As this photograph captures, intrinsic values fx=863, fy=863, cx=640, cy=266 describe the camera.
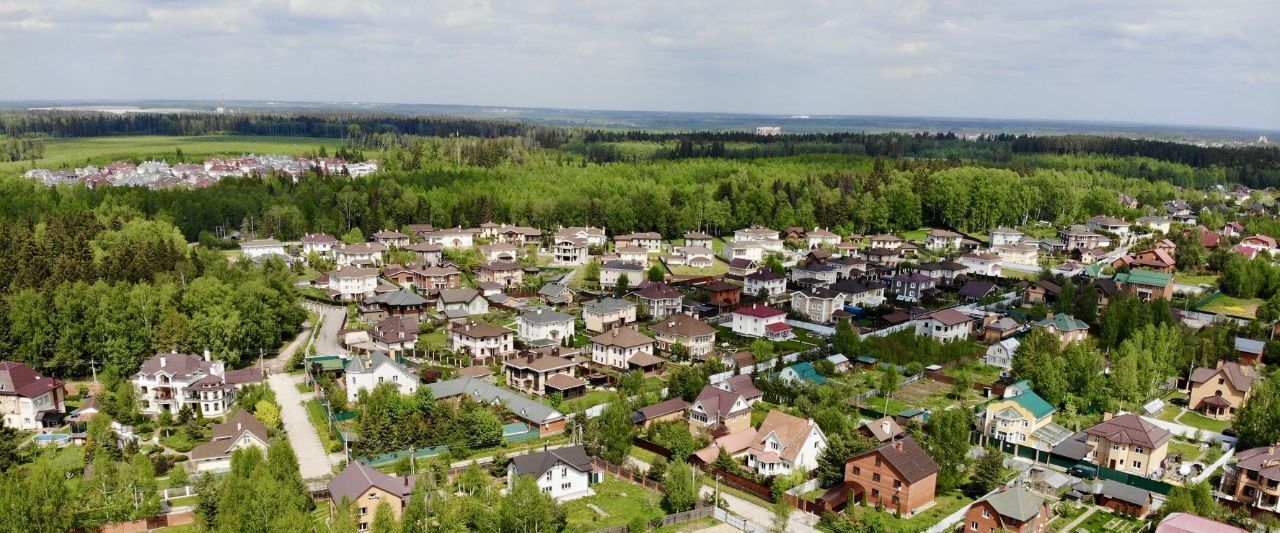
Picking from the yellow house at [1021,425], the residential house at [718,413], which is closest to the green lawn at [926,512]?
the yellow house at [1021,425]

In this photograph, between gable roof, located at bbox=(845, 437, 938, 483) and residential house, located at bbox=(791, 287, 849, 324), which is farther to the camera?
residential house, located at bbox=(791, 287, 849, 324)

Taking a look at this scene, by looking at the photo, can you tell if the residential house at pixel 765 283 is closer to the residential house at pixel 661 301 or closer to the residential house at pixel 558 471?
the residential house at pixel 661 301

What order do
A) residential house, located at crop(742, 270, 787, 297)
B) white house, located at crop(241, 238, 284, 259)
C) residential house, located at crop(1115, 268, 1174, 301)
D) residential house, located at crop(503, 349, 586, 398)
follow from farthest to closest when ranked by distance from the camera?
white house, located at crop(241, 238, 284, 259), residential house, located at crop(742, 270, 787, 297), residential house, located at crop(1115, 268, 1174, 301), residential house, located at crop(503, 349, 586, 398)

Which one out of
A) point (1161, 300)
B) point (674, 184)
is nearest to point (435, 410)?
point (1161, 300)

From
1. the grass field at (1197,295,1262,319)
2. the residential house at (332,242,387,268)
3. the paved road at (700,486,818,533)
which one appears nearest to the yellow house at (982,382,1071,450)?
the paved road at (700,486,818,533)

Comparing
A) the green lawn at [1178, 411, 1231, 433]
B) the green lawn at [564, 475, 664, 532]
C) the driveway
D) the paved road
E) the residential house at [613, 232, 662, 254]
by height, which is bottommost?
the driveway

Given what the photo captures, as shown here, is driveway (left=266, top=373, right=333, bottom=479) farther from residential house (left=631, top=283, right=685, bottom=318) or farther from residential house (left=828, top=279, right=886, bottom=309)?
residential house (left=828, top=279, right=886, bottom=309)

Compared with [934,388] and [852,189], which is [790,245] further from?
[934,388]

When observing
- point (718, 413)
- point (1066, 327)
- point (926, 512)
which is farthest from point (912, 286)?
point (926, 512)
